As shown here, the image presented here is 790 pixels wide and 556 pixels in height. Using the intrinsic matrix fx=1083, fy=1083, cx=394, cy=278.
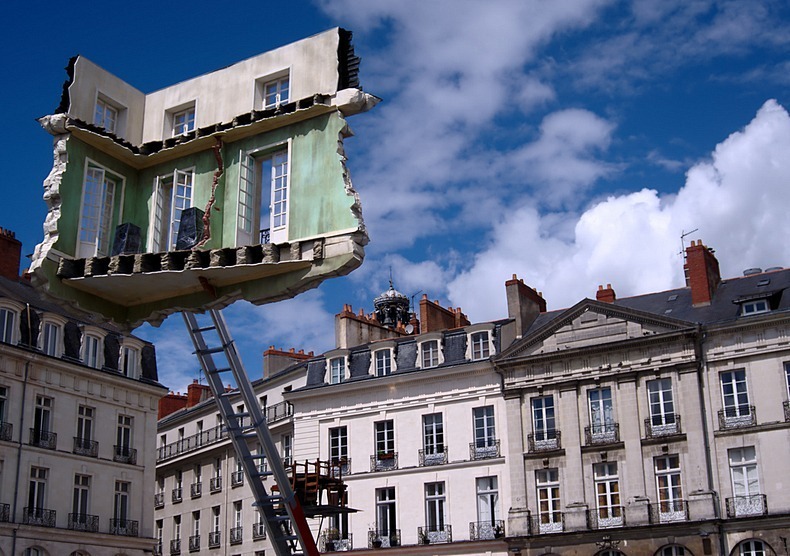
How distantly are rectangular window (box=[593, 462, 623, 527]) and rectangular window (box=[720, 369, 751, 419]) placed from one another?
450 centimetres

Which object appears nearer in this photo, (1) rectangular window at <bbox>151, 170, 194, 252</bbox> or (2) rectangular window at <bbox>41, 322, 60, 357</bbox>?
(1) rectangular window at <bbox>151, 170, 194, 252</bbox>

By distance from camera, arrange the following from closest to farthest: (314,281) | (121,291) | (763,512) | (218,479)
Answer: (314,281) < (121,291) < (763,512) < (218,479)

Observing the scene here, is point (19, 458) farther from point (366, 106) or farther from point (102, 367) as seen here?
point (366, 106)

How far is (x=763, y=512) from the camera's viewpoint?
36.3m

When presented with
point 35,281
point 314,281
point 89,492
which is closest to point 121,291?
point 35,281

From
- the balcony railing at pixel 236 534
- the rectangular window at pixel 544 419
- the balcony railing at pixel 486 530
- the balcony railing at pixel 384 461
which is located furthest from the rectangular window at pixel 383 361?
the balcony railing at pixel 236 534

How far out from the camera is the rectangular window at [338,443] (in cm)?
4456

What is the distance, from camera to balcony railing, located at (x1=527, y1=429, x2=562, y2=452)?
40.2 metres

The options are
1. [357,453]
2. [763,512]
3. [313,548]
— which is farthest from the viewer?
[357,453]

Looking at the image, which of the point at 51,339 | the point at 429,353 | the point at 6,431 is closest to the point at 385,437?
the point at 429,353

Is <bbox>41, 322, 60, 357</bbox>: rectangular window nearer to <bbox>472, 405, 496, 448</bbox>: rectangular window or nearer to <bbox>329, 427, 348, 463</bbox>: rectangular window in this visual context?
<bbox>329, 427, 348, 463</bbox>: rectangular window

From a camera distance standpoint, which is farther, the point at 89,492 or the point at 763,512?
the point at 89,492

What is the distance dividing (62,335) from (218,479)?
47.0 feet

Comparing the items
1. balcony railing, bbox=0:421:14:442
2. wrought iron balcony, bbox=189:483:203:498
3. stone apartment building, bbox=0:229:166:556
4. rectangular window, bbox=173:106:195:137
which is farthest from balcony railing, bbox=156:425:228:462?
rectangular window, bbox=173:106:195:137
